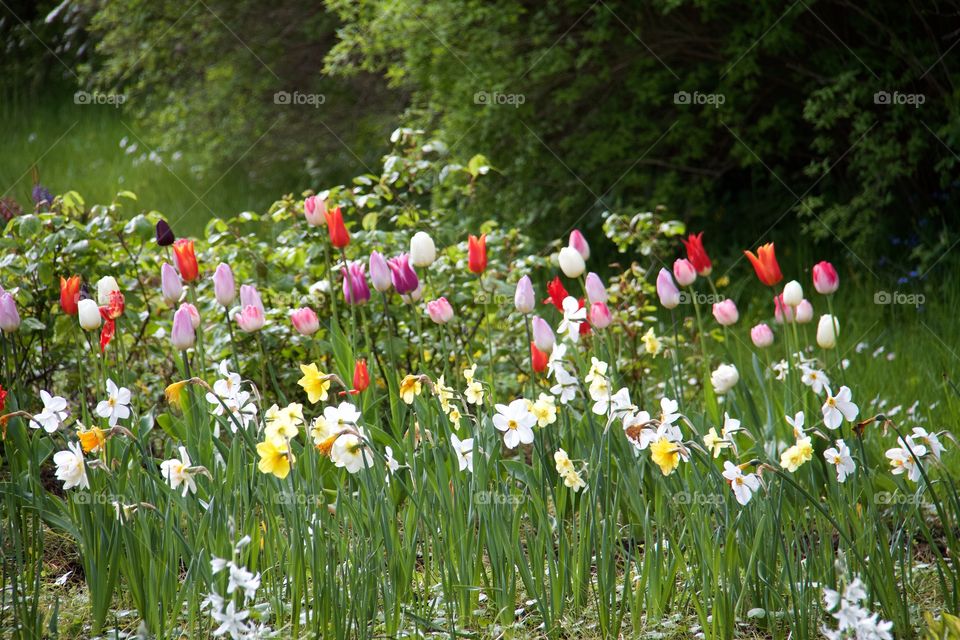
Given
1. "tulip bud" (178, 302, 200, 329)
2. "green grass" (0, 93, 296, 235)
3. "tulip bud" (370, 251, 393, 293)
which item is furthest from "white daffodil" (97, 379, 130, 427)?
"green grass" (0, 93, 296, 235)

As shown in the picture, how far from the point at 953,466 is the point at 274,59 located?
574 cm

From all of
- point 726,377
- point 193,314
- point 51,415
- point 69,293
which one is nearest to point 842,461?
point 726,377

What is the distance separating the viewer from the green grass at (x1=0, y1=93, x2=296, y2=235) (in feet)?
24.7

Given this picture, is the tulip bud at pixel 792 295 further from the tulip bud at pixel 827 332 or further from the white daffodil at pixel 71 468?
the white daffodil at pixel 71 468

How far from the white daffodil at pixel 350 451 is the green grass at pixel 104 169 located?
16.7 ft

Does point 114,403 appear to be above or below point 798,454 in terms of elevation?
above

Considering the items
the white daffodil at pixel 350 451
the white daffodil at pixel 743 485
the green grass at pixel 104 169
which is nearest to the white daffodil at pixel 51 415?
the white daffodil at pixel 350 451

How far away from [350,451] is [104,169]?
747 cm

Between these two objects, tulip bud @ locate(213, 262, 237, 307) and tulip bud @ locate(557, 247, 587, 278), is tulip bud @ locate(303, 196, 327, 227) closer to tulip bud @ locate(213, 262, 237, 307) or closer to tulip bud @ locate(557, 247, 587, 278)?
tulip bud @ locate(213, 262, 237, 307)

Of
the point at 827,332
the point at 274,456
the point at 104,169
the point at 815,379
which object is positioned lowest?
the point at 274,456

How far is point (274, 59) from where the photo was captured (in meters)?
7.26

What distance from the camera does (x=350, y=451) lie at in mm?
1878

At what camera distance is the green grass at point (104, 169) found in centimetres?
752

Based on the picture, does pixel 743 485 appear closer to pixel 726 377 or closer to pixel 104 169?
pixel 726 377
